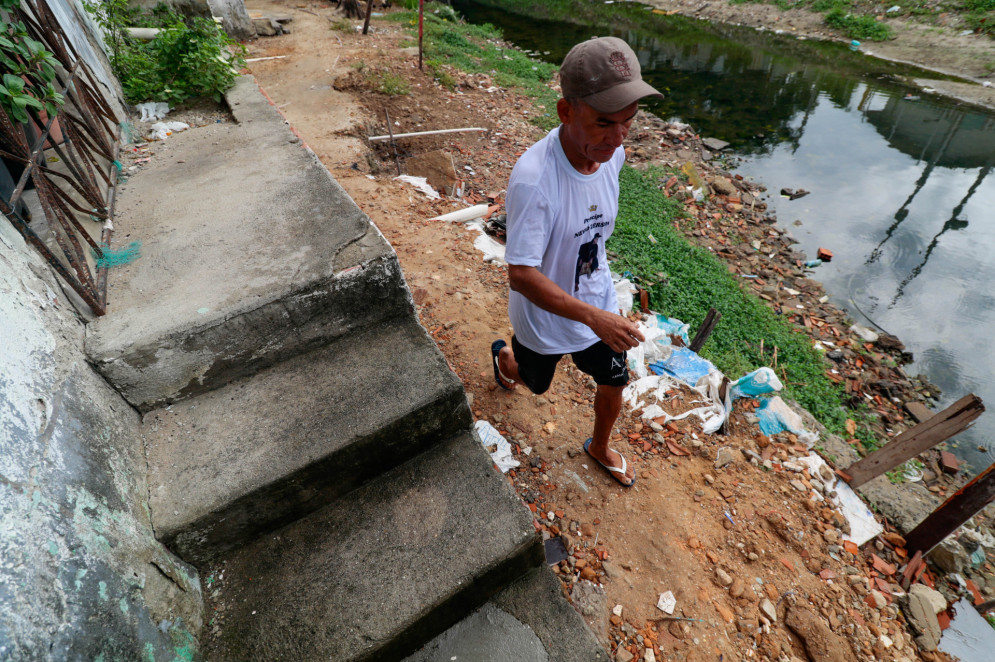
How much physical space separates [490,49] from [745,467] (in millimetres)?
11677

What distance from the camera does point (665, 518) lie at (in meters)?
2.54

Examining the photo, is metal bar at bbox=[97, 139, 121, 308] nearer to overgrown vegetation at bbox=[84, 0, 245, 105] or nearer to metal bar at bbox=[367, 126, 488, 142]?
overgrown vegetation at bbox=[84, 0, 245, 105]

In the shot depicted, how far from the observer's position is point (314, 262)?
198cm

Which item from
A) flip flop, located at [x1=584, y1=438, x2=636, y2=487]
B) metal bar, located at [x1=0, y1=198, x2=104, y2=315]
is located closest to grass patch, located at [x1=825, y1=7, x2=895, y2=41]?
flip flop, located at [x1=584, y1=438, x2=636, y2=487]

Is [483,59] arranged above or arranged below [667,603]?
above

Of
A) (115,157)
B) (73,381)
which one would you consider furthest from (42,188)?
(115,157)

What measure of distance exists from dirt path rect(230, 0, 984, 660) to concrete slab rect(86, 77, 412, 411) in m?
1.17

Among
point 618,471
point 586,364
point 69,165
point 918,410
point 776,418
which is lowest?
point 918,410

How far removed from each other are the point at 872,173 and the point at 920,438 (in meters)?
6.60

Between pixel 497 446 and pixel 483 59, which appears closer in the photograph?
pixel 497 446

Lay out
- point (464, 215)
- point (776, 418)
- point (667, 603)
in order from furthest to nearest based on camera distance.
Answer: point (464, 215)
point (776, 418)
point (667, 603)

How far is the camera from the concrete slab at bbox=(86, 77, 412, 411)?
1749 mm

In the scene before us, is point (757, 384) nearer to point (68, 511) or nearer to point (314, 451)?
point (314, 451)

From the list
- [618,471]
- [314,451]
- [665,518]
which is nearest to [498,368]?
[618,471]
